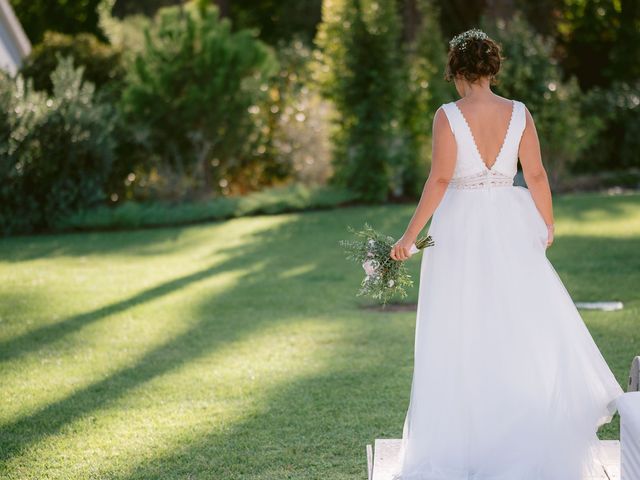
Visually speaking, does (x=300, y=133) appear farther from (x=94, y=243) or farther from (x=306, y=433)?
(x=306, y=433)

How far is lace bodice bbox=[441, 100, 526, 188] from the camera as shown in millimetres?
3641

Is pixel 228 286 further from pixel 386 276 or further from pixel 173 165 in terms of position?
pixel 173 165

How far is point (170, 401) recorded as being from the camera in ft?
17.2

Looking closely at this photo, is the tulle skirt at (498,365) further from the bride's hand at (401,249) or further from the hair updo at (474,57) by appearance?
the hair updo at (474,57)

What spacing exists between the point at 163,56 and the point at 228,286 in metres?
6.70

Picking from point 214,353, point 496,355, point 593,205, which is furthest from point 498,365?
point 593,205

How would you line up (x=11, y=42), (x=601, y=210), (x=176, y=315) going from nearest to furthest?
(x=176, y=315), (x=601, y=210), (x=11, y=42)

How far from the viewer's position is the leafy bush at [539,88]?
1454 centimetres

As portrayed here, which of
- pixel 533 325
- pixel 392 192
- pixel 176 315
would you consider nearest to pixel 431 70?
pixel 392 192

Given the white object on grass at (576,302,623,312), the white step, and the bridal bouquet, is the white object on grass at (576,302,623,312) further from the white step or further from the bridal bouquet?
the bridal bouquet

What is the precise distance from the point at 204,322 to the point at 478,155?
→ 4076mm

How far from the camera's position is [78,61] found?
15562 mm

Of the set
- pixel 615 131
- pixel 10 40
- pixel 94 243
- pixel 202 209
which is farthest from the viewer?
pixel 615 131

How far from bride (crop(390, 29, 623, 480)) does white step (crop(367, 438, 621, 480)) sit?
9cm
